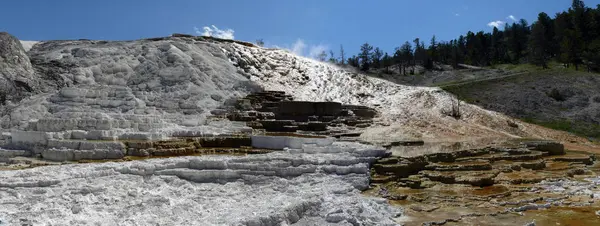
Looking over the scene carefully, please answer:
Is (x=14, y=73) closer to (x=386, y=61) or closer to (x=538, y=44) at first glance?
(x=386, y=61)

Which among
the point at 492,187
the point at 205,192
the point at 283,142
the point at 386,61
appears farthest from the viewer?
the point at 386,61

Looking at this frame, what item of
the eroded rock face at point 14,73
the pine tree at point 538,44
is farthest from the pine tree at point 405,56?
the eroded rock face at point 14,73

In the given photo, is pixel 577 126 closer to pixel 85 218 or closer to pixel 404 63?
pixel 85 218

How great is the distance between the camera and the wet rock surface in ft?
20.2

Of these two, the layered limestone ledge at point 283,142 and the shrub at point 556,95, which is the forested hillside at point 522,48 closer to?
the shrub at point 556,95

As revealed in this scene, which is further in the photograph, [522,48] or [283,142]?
[522,48]

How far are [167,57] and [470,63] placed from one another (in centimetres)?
3944

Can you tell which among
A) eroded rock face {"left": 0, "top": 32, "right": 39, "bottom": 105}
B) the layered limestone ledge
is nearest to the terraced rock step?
the layered limestone ledge

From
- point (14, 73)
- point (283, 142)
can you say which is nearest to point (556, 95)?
point (283, 142)

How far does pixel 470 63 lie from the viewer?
50.0 metres

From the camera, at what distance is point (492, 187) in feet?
25.6

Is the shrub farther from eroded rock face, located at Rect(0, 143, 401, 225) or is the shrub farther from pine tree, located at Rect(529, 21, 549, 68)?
pine tree, located at Rect(529, 21, 549, 68)

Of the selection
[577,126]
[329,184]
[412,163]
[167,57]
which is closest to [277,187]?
[329,184]

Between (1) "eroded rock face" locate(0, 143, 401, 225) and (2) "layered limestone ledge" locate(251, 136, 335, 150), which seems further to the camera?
(2) "layered limestone ledge" locate(251, 136, 335, 150)
